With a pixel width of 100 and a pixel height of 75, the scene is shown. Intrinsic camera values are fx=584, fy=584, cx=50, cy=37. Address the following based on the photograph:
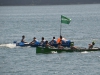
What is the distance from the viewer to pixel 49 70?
174ft

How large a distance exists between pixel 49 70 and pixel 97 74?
489cm

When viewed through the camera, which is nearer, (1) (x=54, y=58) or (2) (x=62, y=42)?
(1) (x=54, y=58)

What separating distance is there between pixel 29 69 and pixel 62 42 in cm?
1567

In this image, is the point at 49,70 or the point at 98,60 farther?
the point at 98,60

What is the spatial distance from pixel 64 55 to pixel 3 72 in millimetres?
13708

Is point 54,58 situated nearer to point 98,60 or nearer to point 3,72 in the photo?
point 98,60

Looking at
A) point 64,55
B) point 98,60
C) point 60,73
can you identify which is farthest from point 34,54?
point 60,73

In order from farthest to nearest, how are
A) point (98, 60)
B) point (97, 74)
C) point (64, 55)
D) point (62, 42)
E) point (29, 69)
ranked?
point (62, 42) → point (64, 55) → point (98, 60) → point (29, 69) → point (97, 74)

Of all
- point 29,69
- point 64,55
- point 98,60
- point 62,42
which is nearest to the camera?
point 29,69

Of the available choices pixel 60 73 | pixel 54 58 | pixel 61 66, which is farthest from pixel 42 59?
pixel 60 73

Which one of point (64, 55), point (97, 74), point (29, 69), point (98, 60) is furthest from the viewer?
point (64, 55)

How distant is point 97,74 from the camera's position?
50.4m

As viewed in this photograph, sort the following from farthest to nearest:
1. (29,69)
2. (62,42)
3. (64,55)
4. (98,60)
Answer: (62,42) → (64,55) → (98,60) → (29,69)

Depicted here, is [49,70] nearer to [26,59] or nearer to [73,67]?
[73,67]
